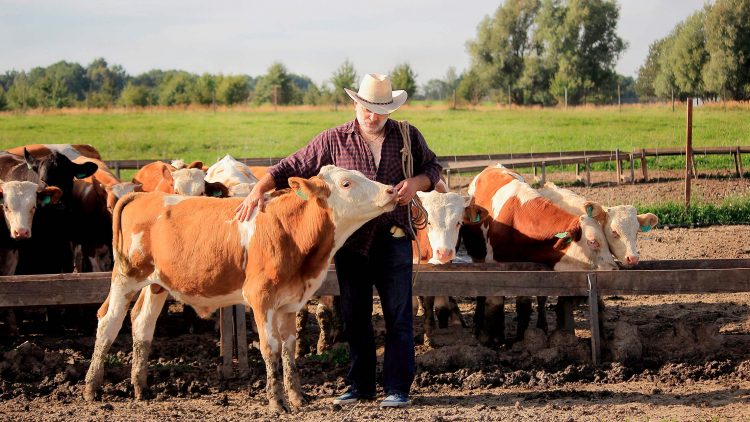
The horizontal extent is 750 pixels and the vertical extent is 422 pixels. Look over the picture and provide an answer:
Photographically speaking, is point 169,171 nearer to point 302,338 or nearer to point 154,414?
point 302,338

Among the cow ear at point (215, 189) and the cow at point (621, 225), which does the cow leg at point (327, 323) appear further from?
the cow ear at point (215, 189)

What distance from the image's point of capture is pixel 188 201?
23.5ft

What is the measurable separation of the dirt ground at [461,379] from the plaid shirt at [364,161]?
1.21 meters

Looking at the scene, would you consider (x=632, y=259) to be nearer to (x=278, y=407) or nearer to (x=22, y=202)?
(x=278, y=407)

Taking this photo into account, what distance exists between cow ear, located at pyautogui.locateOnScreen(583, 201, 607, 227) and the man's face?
11.4 feet

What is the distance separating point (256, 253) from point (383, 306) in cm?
92

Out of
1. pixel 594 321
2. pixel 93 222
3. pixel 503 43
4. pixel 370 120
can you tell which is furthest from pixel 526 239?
pixel 503 43

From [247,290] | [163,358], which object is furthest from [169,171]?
[247,290]

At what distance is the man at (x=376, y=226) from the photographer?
6.53 m

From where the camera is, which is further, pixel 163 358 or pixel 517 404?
pixel 163 358

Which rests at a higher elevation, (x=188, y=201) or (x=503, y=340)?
(x=188, y=201)

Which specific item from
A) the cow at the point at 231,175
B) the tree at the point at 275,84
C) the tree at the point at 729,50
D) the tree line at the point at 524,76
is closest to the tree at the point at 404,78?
the tree line at the point at 524,76

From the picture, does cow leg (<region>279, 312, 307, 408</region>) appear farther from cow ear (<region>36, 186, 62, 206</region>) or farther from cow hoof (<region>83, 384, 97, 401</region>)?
cow ear (<region>36, 186, 62, 206</region>)

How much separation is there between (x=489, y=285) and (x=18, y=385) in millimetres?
3691
